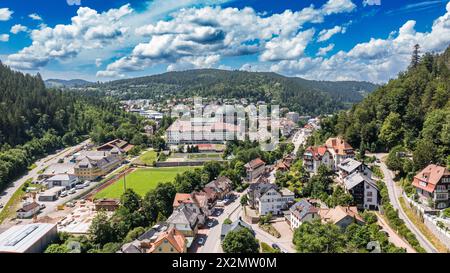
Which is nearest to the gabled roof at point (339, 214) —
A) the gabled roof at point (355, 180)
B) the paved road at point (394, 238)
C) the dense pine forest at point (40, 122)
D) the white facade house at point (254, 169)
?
the paved road at point (394, 238)

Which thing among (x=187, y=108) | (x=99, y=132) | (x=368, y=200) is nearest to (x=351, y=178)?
(x=368, y=200)

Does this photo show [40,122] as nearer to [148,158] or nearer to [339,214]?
[148,158]

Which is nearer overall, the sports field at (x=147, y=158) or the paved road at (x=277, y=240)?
the paved road at (x=277, y=240)

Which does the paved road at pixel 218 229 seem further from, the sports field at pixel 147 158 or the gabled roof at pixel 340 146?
the sports field at pixel 147 158

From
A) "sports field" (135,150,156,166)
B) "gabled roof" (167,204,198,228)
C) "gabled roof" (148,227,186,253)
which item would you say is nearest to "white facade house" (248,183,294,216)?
"gabled roof" (167,204,198,228)

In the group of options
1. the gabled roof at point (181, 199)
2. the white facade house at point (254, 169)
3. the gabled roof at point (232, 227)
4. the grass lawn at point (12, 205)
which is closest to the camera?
the gabled roof at point (232, 227)

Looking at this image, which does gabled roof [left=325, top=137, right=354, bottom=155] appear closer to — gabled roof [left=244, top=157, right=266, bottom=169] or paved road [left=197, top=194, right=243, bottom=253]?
gabled roof [left=244, top=157, right=266, bottom=169]

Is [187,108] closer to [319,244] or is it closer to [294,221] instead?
[294,221]
